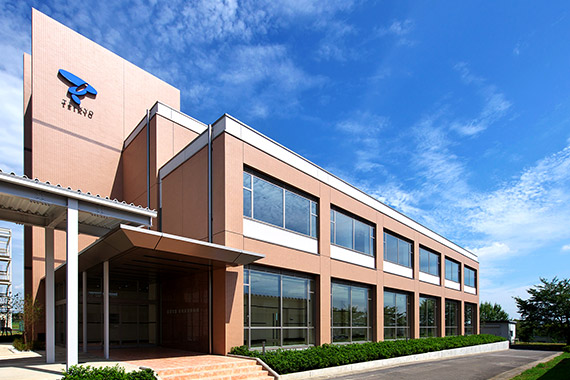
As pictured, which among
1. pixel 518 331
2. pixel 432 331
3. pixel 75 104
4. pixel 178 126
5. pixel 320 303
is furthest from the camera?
pixel 518 331

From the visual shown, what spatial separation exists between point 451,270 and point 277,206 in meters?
26.8

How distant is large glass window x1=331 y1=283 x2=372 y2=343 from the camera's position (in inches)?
815

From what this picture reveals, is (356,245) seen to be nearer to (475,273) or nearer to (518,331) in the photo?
(475,273)

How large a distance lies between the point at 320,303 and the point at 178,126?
1195 cm

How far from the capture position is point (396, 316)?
88.9 feet

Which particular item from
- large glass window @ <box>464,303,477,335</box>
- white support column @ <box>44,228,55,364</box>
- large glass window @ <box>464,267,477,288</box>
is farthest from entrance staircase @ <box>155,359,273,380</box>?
large glass window @ <box>464,303,477,335</box>

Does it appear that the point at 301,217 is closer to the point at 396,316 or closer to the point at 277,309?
the point at 277,309

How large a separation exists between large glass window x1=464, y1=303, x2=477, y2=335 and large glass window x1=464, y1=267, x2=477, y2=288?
7.10ft

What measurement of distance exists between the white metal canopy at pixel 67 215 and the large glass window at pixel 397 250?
17.9 metres

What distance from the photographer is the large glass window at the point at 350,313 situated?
67.9 feet

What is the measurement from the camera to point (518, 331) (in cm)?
5822

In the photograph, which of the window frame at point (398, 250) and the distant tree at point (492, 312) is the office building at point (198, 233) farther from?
the distant tree at point (492, 312)

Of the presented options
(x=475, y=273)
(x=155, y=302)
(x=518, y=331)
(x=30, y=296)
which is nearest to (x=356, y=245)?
(x=155, y=302)

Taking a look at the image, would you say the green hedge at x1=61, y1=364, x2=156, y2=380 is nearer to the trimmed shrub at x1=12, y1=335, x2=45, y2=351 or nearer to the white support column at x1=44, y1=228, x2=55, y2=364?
the white support column at x1=44, y1=228, x2=55, y2=364
